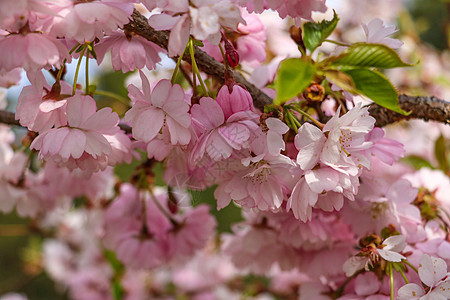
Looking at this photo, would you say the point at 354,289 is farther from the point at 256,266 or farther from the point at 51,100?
the point at 51,100

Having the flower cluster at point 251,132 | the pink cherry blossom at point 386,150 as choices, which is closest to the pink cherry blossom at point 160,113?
the flower cluster at point 251,132

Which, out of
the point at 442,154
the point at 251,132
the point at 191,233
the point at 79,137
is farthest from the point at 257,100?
the point at 442,154

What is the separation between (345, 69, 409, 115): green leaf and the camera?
470 millimetres

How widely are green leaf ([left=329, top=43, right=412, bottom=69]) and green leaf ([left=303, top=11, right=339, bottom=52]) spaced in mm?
82

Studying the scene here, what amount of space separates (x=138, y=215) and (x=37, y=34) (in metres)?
0.49

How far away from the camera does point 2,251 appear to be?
148 inches

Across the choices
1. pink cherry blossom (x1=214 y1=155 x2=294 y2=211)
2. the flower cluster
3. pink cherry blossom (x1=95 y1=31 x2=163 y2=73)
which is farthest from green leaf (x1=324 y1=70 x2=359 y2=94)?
pink cherry blossom (x1=95 y1=31 x2=163 y2=73)

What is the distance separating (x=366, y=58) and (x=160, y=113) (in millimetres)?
230

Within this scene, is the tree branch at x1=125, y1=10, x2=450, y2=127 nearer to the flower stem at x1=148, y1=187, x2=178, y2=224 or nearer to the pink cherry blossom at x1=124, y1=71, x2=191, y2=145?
the pink cherry blossom at x1=124, y1=71, x2=191, y2=145

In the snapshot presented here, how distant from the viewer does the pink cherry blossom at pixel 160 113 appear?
49 cm

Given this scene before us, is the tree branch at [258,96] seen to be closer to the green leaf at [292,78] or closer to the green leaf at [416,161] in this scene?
the green leaf at [292,78]

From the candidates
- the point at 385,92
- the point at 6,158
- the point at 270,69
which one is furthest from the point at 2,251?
the point at 385,92

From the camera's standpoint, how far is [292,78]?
41 cm

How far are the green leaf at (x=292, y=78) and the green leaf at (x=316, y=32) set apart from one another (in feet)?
0.46
